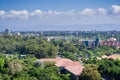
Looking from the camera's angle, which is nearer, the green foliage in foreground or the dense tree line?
the green foliage in foreground

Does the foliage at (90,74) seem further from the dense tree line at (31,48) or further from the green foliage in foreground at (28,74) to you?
the dense tree line at (31,48)

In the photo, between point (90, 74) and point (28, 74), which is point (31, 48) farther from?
point (90, 74)

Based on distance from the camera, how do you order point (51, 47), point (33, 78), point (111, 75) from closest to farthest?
point (33, 78)
point (111, 75)
point (51, 47)

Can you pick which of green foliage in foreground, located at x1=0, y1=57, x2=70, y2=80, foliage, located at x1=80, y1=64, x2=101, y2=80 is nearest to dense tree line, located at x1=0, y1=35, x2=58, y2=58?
green foliage in foreground, located at x1=0, y1=57, x2=70, y2=80

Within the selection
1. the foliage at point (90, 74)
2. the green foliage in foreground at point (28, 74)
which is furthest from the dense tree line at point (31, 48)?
the foliage at point (90, 74)

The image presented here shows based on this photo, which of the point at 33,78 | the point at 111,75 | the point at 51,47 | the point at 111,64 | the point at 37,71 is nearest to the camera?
the point at 33,78

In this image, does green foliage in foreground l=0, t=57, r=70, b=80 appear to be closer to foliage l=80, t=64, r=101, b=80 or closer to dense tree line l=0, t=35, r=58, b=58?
foliage l=80, t=64, r=101, b=80

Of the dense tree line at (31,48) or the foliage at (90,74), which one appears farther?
the dense tree line at (31,48)

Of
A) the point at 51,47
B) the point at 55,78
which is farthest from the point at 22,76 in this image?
the point at 51,47

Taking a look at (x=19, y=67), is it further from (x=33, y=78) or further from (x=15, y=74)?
(x=33, y=78)

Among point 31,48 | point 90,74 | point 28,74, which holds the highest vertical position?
point 90,74

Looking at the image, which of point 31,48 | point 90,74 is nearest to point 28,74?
point 90,74
